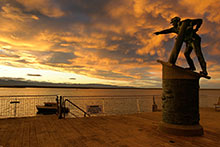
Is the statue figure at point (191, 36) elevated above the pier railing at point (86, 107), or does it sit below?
above

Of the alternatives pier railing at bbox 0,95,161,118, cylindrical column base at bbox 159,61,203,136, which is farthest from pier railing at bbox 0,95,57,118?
cylindrical column base at bbox 159,61,203,136

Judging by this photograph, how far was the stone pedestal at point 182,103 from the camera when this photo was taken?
224 inches

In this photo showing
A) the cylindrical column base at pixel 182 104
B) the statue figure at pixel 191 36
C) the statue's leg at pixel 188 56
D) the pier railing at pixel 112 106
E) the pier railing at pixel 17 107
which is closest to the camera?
the cylindrical column base at pixel 182 104

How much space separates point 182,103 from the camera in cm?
576

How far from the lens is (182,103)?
5758 mm

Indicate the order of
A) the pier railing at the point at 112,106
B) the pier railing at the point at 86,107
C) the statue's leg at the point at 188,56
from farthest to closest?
the pier railing at the point at 86,107 < the pier railing at the point at 112,106 < the statue's leg at the point at 188,56

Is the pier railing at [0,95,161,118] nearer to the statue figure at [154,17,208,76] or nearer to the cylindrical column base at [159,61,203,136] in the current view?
the cylindrical column base at [159,61,203,136]

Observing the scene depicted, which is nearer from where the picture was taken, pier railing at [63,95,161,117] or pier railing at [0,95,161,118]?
pier railing at [63,95,161,117]

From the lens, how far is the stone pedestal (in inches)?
224

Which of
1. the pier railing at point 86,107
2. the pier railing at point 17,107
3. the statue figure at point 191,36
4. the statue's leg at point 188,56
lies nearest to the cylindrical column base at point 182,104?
the statue figure at point 191,36

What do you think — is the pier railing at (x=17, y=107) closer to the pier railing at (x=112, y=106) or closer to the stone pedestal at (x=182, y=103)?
the pier railing at (x=112, y=106)

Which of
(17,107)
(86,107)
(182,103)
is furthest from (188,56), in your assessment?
(17,107)

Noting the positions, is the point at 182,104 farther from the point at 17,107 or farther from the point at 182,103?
the point at 17,107

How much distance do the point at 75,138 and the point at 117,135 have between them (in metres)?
1.46
